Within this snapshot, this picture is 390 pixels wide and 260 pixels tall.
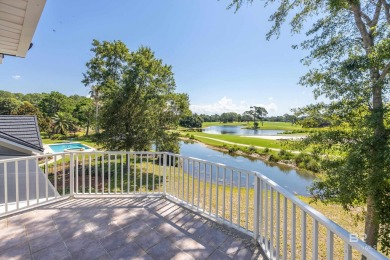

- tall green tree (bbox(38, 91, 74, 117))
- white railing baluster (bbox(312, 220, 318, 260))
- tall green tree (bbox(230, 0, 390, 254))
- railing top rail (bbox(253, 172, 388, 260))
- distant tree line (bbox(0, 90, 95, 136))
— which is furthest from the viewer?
tall green tree (bbox(38, 91, 74, 117))

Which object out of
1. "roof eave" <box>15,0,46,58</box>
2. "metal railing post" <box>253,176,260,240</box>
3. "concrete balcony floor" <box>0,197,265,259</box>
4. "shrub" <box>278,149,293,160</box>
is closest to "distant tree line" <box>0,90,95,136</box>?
"shrub" <box>278,149,293,160</box>

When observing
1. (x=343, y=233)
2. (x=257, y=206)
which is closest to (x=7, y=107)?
(x=257, y=206)

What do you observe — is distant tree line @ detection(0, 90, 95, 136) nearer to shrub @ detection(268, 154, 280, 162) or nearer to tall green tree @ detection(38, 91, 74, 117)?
tall green tree @ detection(38, 91, 74, 117)

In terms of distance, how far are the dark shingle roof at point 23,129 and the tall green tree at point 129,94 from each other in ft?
7.47

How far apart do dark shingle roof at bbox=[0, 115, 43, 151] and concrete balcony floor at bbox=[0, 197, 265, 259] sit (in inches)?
160

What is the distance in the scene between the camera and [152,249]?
214cm

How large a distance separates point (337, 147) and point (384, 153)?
85cm

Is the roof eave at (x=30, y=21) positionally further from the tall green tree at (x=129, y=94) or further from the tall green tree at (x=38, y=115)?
the tall green tree at (x=38, y=115)

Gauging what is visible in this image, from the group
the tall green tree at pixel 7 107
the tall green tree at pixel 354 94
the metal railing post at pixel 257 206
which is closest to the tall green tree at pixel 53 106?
the tall green tree at pixel 7 107

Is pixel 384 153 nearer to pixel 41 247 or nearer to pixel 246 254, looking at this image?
pixel 246 254

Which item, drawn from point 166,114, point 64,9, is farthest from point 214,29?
point 64,9

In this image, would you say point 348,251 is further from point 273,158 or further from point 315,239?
point 273,158

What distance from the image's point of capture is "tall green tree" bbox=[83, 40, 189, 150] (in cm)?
835

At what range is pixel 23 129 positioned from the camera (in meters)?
7.04
